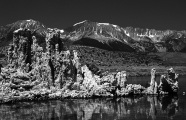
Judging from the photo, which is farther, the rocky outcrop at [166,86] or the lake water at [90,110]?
the rocky outcrop at [166,86]

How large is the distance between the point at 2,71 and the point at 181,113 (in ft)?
199

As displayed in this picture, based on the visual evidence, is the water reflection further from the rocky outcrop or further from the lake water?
the rocky outcrop

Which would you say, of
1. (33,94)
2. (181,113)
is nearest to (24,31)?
(33,94)

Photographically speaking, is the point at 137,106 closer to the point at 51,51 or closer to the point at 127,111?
Answer: the point at 127,111

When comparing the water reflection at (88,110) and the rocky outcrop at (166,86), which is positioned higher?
the rocky outcrop at (166,86)

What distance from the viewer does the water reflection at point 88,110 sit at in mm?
70963

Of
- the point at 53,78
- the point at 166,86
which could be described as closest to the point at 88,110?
the point at 53,78

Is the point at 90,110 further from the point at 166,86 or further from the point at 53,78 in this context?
the point at 166,86

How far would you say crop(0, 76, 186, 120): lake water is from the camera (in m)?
70.2

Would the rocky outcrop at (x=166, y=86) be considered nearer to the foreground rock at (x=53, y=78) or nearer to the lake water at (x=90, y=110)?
the foreground rock at (x=53, y=78)

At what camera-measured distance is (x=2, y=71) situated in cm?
10869

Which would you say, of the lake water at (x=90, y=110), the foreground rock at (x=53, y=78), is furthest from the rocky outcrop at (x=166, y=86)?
the lake water at (x=90, y=110)

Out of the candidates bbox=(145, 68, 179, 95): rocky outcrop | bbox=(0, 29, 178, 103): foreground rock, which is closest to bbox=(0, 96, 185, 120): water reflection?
bbox=(0, 29, 178, 103): foreground rock

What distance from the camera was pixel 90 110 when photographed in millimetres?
80938
